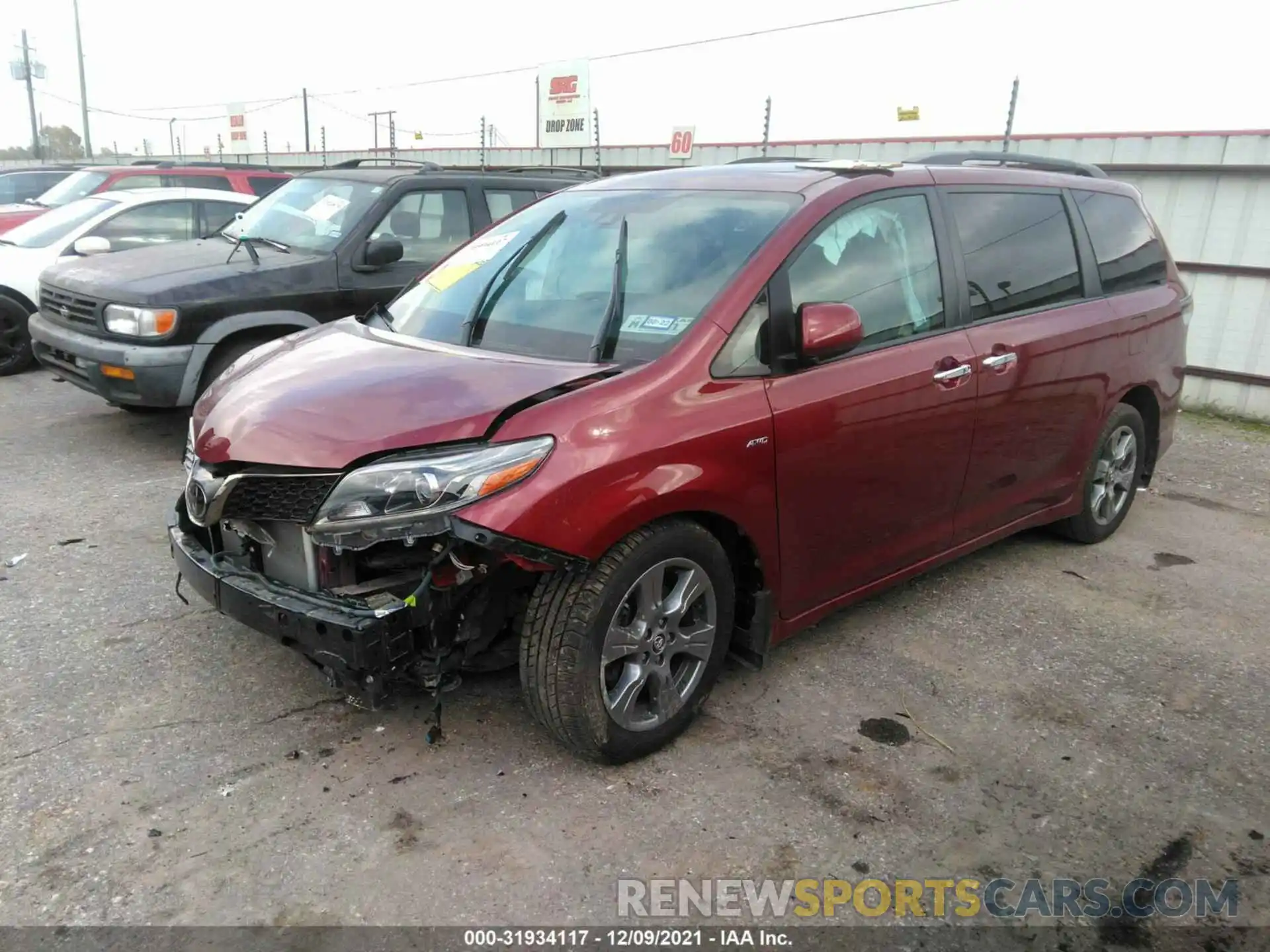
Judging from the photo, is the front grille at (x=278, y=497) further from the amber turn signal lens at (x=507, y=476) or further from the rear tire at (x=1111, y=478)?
the rear tire at (x=1111, y=478)

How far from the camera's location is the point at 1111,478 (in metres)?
5.04

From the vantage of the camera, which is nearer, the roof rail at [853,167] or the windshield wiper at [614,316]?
the windshield wiper at [614,316]

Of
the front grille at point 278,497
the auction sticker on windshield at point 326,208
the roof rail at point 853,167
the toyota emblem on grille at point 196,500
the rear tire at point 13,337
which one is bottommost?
the rear tire at point 13,337

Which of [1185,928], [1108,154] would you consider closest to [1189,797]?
[1185,928]

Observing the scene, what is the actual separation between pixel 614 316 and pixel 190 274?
12.4 ft

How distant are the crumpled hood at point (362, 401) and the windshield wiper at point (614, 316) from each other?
0.32 ft

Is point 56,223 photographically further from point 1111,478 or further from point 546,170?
point 1111,478

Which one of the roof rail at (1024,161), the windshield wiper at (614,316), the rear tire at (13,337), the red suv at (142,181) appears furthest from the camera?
the red suv at (142,181)

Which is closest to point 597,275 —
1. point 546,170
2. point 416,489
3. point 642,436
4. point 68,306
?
point 642,436

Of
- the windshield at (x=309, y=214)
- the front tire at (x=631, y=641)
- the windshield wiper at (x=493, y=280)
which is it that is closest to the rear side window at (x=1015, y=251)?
the windshield wiper at (x=493, y=280)

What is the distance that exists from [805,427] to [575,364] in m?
0.80

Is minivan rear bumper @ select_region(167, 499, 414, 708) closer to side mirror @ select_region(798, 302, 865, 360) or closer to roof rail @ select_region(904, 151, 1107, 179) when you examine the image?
side mirror @ select_region(798, 302, 865, 360)

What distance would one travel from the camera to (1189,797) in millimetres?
2980

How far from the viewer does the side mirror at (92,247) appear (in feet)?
24.5
